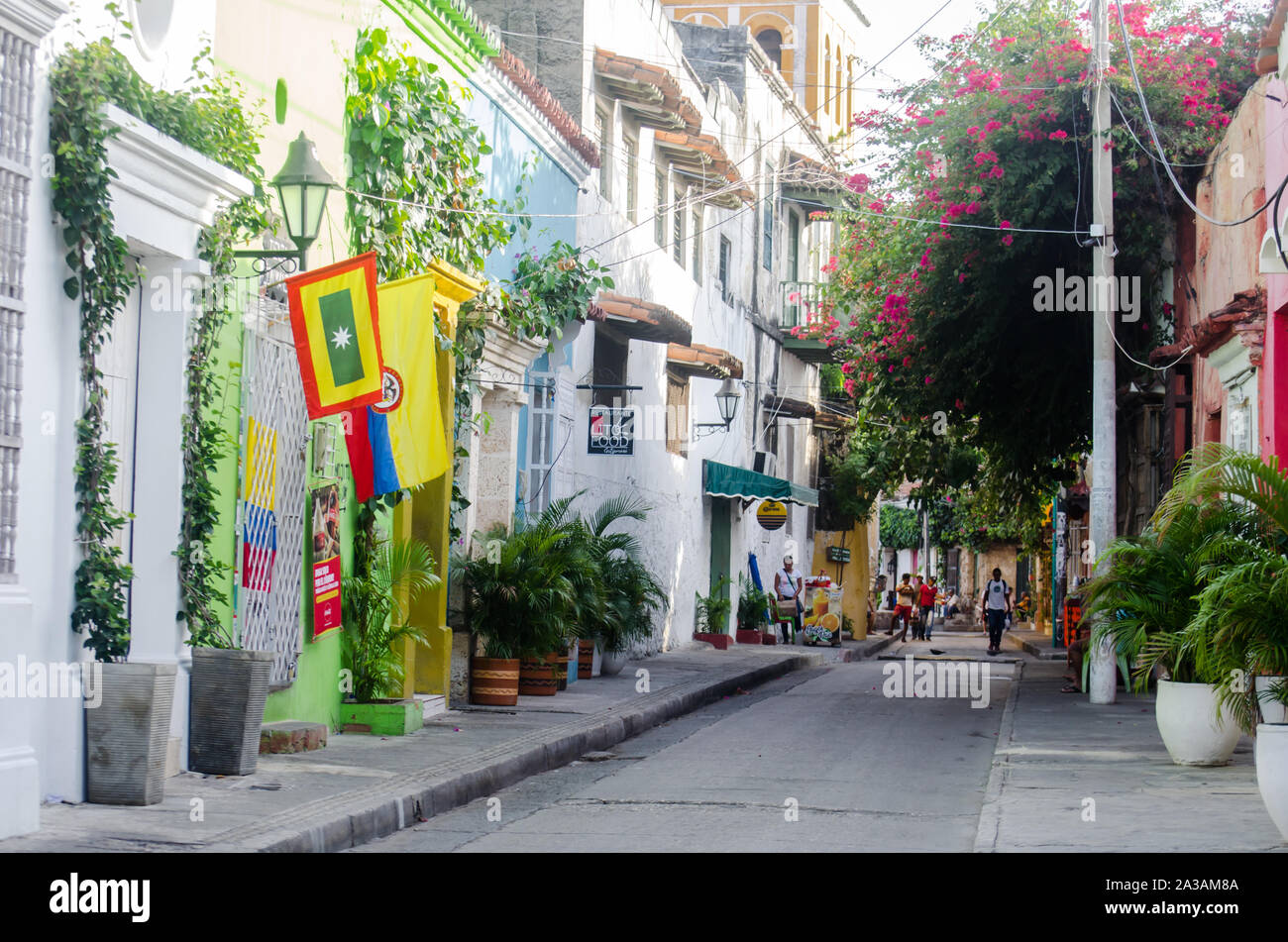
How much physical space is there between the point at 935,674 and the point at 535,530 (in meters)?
10.8

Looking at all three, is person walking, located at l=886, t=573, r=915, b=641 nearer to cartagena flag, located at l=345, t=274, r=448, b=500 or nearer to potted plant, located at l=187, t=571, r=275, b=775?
cartagena flag, located at l=345, t=274, r=448, b=500

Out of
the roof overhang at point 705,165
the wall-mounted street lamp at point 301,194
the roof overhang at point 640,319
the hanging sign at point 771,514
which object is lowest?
the hanging sign at point 771,514

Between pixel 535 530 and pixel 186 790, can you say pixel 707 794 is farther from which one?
pixel 535 530

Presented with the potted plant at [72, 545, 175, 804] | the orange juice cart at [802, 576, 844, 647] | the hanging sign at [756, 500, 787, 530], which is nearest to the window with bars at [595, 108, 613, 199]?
the hanging sign at [756, 500, 787, 530]

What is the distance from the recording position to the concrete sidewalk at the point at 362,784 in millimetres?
7594

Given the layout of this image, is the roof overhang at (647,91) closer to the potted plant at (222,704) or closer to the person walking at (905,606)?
the potted plant at (222,704)

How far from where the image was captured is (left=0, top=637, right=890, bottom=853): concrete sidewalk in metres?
7.59

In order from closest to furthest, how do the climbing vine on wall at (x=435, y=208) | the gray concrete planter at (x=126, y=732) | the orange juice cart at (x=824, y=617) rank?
the gray concrete planter at (x=126, y=732) → the climbing vine on wall at (x=435, y=208) → the orange juice cart at (x=824, y=617)

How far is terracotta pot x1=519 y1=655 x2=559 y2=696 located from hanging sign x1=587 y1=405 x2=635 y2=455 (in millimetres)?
4076

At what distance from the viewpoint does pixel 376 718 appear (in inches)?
495

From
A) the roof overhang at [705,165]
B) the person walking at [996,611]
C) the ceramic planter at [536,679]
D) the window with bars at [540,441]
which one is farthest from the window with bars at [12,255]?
the person walking at [996,611]

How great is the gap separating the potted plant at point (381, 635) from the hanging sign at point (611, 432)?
21.5 ft

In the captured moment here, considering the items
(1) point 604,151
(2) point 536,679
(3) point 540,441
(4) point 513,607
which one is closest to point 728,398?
(1) point 604,151
